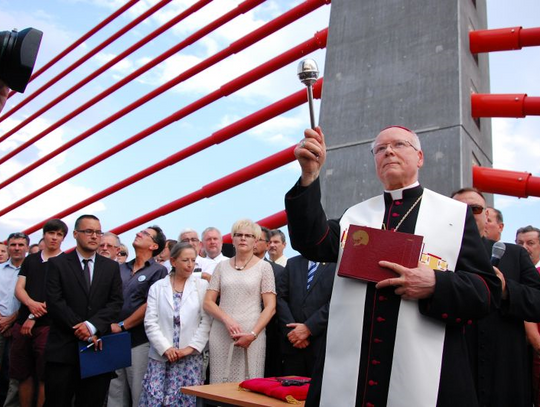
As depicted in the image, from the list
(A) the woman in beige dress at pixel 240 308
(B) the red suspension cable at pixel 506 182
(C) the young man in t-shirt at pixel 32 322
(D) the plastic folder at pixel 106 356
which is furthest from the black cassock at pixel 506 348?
(C) the young man in t-shirt at pixel 32 322

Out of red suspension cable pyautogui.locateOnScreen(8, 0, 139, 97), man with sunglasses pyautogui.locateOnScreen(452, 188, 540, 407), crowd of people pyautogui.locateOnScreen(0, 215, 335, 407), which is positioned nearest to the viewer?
man with sunglasses pyautogui.locateOnScreen(452, 188, 540, 407)

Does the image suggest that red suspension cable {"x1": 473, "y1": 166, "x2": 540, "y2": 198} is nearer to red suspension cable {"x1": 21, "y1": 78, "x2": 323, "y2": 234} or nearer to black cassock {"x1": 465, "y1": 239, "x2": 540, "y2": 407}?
black cassock {"x1": 465, "y1": 239, "x2": 540, "y2": 407}

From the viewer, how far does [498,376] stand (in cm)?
197

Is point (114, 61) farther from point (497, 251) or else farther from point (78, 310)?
point (497, 251)

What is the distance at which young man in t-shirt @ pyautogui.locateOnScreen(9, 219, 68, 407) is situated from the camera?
12.0 ft

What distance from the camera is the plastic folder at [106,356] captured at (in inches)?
118

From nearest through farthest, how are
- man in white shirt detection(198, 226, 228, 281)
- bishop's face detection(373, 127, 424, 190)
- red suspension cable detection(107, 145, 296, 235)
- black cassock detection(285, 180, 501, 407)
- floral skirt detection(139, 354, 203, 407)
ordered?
black cassock detection(285, 180, 501, 407) → bishop's face detection(373, 127, 424, 190) → floral skirt detection(139, 354, 203, 407) → red suspension cable detection(107, 145, 296, 235) → man in white shirt detection(198, 226, 228, 281)

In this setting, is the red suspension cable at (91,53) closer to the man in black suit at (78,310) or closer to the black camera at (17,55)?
the man in black suit at (78,310)

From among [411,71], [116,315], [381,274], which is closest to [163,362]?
[116,315]

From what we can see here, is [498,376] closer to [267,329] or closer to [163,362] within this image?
[267,329]

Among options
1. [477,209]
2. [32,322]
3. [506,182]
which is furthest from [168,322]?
[506,182]

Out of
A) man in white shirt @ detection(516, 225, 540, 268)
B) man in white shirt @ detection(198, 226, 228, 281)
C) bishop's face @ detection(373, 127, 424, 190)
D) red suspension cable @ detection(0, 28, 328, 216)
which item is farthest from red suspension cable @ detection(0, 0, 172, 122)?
bishop's face @ detection(373, 127, 424, 190)

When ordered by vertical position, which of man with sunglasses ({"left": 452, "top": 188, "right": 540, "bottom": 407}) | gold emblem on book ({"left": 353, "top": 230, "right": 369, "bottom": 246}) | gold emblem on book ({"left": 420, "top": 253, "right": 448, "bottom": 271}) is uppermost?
gold emblem on book ({"left": 353, "top": 230, "right": 369, "bottom": 246})

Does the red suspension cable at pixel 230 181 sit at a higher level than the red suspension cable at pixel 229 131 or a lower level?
lower
